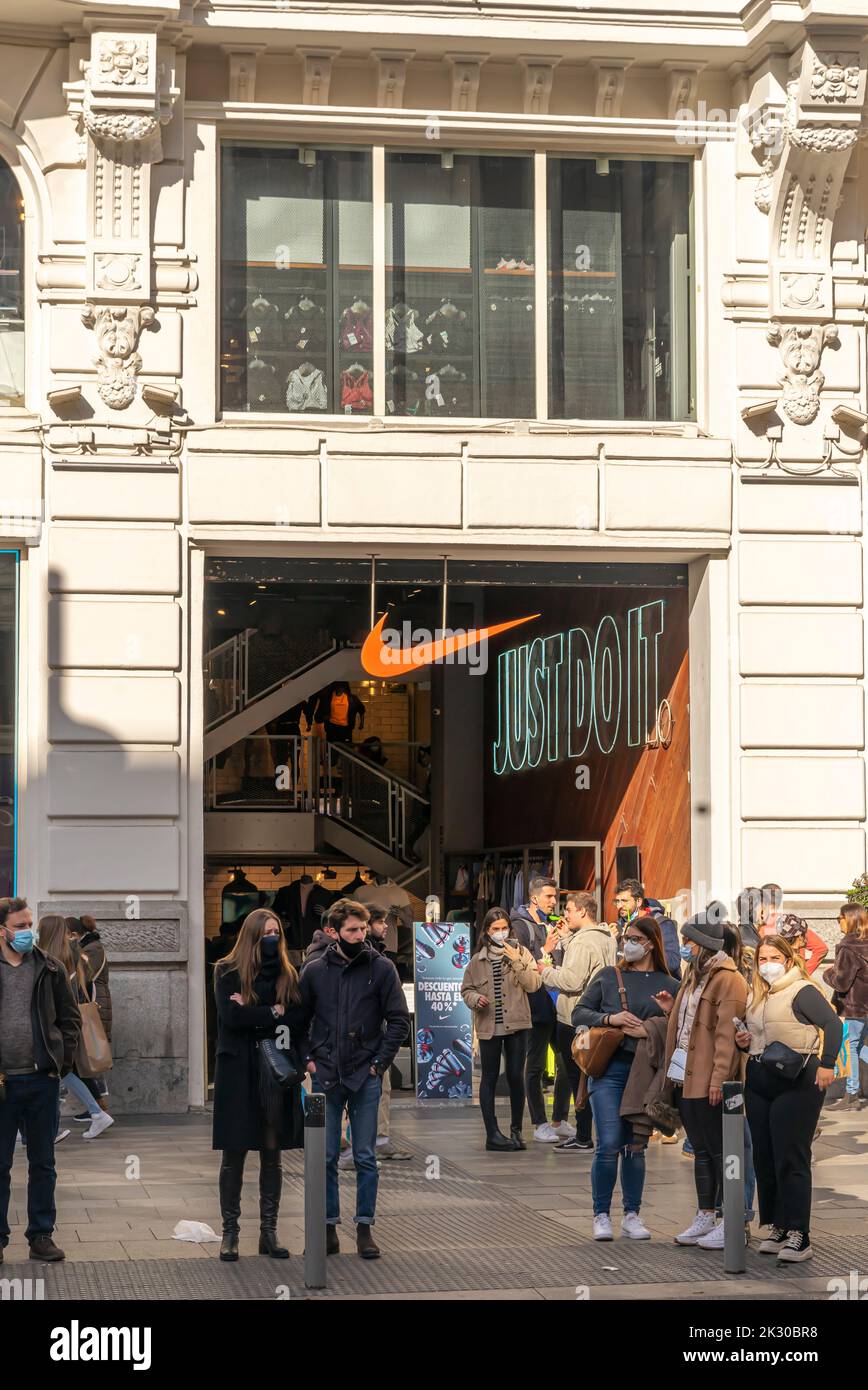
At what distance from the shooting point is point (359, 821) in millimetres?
28156

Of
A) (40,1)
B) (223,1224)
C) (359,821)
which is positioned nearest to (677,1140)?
(223,1224)

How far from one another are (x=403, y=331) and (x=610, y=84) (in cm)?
290

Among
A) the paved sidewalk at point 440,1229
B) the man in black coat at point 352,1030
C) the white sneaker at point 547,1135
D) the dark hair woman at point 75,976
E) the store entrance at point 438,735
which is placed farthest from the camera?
the store entrance at point 438,735

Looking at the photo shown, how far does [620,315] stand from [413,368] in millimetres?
2018

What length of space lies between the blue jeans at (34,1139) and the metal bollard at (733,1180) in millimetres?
3510

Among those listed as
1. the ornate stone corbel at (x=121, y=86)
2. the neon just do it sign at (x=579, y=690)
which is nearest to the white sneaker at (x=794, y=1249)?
the neon just do it sign at (x=579, y=690)

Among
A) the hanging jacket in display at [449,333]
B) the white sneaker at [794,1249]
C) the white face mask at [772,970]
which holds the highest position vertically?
the hanging jacket in display at [449,333]

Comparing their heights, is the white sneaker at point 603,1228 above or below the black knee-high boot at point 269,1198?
below

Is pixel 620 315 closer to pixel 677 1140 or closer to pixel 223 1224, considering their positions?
pixel 677 1140

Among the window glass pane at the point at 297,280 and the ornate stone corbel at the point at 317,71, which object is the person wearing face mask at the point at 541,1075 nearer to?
the window glass pane at the point at 297,280

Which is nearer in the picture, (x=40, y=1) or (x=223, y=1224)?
(x=223, y=1224)

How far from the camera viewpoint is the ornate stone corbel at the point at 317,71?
1712cm

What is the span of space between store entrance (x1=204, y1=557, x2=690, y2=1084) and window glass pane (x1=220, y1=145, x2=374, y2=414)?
162 centimetres

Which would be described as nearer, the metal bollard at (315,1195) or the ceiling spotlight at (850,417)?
the metal bollard at (315,1195)
